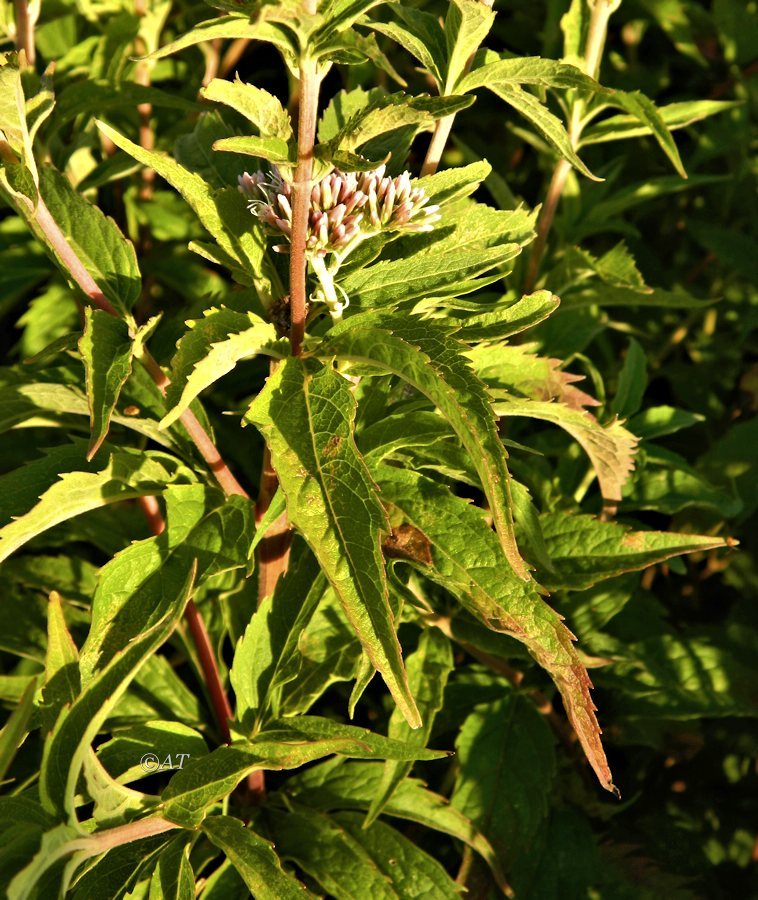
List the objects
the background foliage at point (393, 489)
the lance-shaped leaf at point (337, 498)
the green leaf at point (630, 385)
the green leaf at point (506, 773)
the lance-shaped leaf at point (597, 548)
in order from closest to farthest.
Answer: the lance-shaped leaf at point (337, 498), the background foliage at point (393, 489), the lance-shaped leaf at point (597, 548), the green leaf at point (506, 773), the green leaf at point (630, 385)

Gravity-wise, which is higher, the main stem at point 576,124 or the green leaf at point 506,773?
the main stem at point 576,124

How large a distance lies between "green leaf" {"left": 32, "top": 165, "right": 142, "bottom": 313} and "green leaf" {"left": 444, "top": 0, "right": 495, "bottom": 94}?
0.40 meters

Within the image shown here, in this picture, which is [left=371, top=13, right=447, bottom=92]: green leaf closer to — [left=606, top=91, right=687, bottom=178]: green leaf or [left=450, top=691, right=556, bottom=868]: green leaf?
[left=606, top=91, right=687, bottom=178]: green leaf

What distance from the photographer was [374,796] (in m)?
1.24

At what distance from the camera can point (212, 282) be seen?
1748mm

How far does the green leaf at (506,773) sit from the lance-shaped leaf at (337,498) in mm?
557

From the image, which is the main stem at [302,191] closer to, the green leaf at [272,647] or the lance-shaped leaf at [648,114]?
the green leaf at [272,647]

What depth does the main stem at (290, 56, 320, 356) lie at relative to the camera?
0.83 metres

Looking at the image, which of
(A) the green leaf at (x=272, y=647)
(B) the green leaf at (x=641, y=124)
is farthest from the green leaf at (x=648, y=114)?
(A) the green leaf at (x=272, y=647)

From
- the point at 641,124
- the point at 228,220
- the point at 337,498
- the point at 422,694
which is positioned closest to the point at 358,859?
the point at 422,694

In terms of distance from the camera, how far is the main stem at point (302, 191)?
0.83 meters

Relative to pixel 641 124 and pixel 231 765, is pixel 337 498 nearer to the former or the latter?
pixel 231 765

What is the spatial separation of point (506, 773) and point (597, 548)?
372 mm

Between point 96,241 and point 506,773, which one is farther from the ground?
point 96,241
